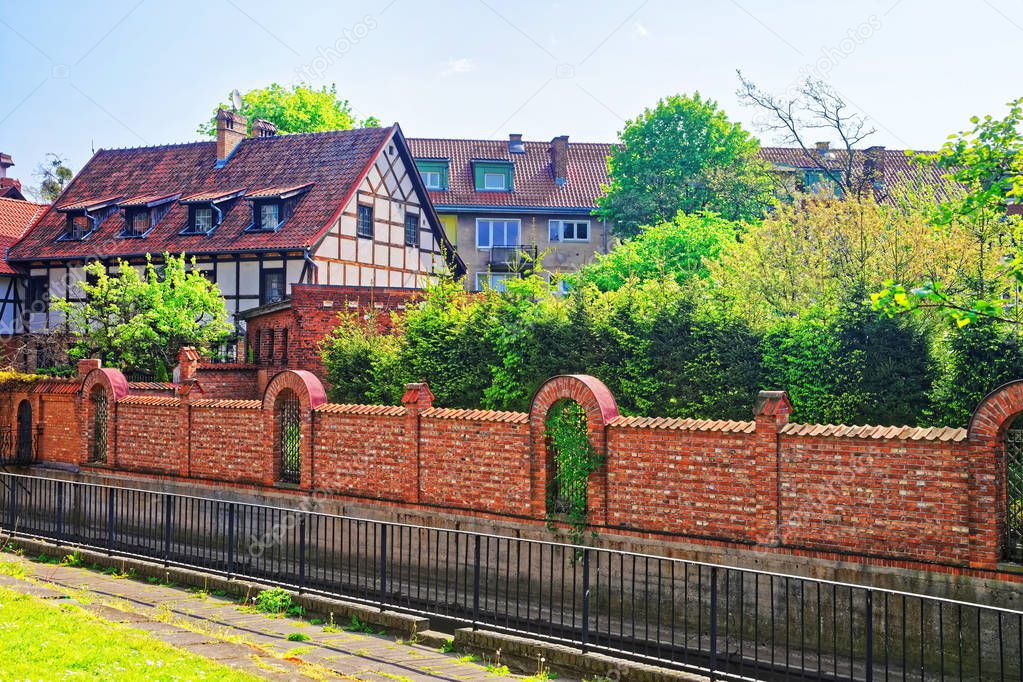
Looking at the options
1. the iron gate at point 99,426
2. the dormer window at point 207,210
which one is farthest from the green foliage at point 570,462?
the dormer window at point 207,210

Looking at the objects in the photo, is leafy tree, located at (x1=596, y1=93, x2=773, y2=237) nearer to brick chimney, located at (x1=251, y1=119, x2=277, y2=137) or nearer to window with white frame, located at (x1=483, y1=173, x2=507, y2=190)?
window with white frame, located at (x1=483, y1=173, x2=507, y2=190)

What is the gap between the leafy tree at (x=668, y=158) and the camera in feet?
127

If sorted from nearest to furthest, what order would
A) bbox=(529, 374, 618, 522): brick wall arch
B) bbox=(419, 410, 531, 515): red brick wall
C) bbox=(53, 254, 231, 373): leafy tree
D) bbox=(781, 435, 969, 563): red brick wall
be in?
bbox=(781, 435, 969, 563): red brick wall, bbox=(529, 374, 618, 522): brick wall arch, bbox=(419, 410, 531, 515): red brick wall, bbox=(53, 254, 231, 373): leafy tree

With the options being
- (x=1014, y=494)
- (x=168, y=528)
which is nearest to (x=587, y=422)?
(x=1014, y=494)

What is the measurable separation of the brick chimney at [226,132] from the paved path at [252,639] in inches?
946

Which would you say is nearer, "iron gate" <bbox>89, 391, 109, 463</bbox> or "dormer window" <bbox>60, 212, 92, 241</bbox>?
"iron gate" <bbox>89, 391, 109, 463</bbox>

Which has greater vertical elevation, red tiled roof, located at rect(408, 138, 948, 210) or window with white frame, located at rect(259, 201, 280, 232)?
red tiled roof, located at rect(408, 138, 948, 210)

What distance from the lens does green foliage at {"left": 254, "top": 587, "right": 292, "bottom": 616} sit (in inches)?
484

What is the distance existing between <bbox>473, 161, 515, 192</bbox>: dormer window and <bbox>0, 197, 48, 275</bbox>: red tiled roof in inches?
719

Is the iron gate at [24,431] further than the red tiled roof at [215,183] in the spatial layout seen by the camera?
No

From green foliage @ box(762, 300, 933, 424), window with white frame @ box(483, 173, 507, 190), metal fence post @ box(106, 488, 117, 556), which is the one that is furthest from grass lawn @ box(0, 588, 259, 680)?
window with white frame @ box(483, 173, 507, 190)

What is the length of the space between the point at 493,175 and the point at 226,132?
13667mm

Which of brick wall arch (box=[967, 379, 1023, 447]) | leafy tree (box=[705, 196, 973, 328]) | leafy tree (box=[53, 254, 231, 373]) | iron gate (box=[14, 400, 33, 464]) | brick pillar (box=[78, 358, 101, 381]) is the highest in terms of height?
leafy tree (box=[705, 196, 973, 328])

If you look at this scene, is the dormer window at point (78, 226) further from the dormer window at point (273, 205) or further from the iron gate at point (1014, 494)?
the iron gate at point (1014, 494)
